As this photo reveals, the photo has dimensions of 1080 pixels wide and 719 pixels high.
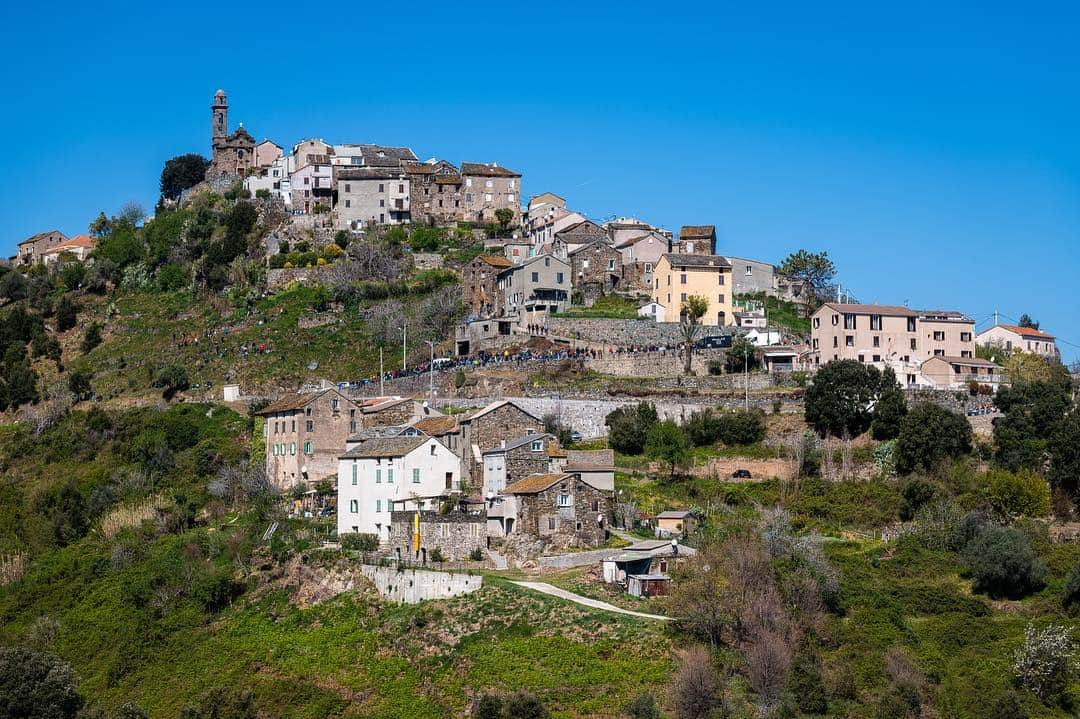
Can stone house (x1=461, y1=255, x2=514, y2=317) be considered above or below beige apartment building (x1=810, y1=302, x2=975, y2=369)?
above

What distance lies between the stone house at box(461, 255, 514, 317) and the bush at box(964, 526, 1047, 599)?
41521 mm

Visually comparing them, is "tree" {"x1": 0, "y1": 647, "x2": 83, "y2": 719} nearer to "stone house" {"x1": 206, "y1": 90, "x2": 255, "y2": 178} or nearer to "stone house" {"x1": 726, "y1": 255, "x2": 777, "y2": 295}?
"stone house" {"x1": 726, "y1": 255, "x2": 777, "y2": 295}

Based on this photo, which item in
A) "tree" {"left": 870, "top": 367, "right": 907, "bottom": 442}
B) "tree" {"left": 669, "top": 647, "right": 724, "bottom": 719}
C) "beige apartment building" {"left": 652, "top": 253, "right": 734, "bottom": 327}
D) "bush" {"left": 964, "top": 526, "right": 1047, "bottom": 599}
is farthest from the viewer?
"beige apartment building" {"left": 652, "top": 253, "right": 734, "bottom": 327}

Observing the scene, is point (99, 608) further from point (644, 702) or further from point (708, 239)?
point (708, 239)

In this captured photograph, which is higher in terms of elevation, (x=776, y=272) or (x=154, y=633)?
(x=776, y=272)

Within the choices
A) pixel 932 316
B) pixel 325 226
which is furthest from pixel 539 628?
pixel 325 226

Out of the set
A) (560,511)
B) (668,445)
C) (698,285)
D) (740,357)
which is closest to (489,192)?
(698,285)

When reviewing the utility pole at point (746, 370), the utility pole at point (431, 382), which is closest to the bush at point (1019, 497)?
the utility pole at point (746, 370)

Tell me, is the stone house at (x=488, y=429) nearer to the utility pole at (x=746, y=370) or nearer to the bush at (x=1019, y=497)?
the utility pole at (x=746, y=370)

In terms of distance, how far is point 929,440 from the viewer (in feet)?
216

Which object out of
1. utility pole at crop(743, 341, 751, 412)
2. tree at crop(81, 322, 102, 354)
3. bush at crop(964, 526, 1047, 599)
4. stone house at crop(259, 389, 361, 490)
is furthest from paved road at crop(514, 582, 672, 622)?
tree at crop(81, 322, 102, 354)

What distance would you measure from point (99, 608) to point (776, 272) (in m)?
50.0

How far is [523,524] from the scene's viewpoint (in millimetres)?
56781

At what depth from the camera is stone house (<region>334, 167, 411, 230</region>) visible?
4190 inches
